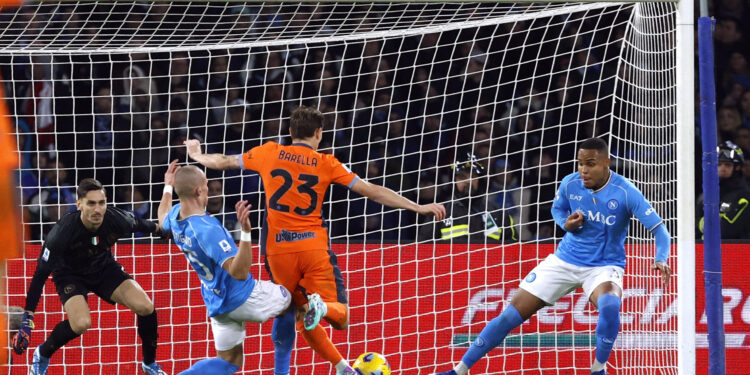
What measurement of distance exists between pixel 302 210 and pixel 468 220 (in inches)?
84.0

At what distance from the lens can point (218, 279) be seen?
5.93m

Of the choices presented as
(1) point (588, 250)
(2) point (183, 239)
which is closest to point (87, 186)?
(2) point (183, 239)

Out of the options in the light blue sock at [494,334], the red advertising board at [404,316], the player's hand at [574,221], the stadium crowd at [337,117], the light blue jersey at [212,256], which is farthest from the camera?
the stadium crowd at [337,117]

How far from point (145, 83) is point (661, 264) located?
5.28m

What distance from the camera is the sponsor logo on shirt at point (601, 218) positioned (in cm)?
667

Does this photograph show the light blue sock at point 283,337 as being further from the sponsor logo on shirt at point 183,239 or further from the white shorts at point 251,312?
the sponsor logo on shirt at point 183,239

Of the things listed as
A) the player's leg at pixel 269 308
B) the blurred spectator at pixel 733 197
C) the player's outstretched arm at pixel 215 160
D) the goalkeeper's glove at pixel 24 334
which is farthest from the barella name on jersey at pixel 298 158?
the blurred spectator at pixel 733 197

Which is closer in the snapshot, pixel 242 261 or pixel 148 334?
pixel 242 261

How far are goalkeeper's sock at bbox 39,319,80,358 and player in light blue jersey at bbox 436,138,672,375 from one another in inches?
101

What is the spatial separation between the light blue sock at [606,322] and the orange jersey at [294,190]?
69.3 inches

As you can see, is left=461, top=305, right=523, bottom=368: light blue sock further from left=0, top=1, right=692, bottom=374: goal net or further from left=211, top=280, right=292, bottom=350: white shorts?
left=211, top=280, right=292, bottom=350: white shorts

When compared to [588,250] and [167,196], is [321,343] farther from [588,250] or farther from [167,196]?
[588,250]

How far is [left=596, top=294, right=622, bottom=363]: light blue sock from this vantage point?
254 inches

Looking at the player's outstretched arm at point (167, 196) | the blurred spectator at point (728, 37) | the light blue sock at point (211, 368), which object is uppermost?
the blurred spectator at point (728, 37)
